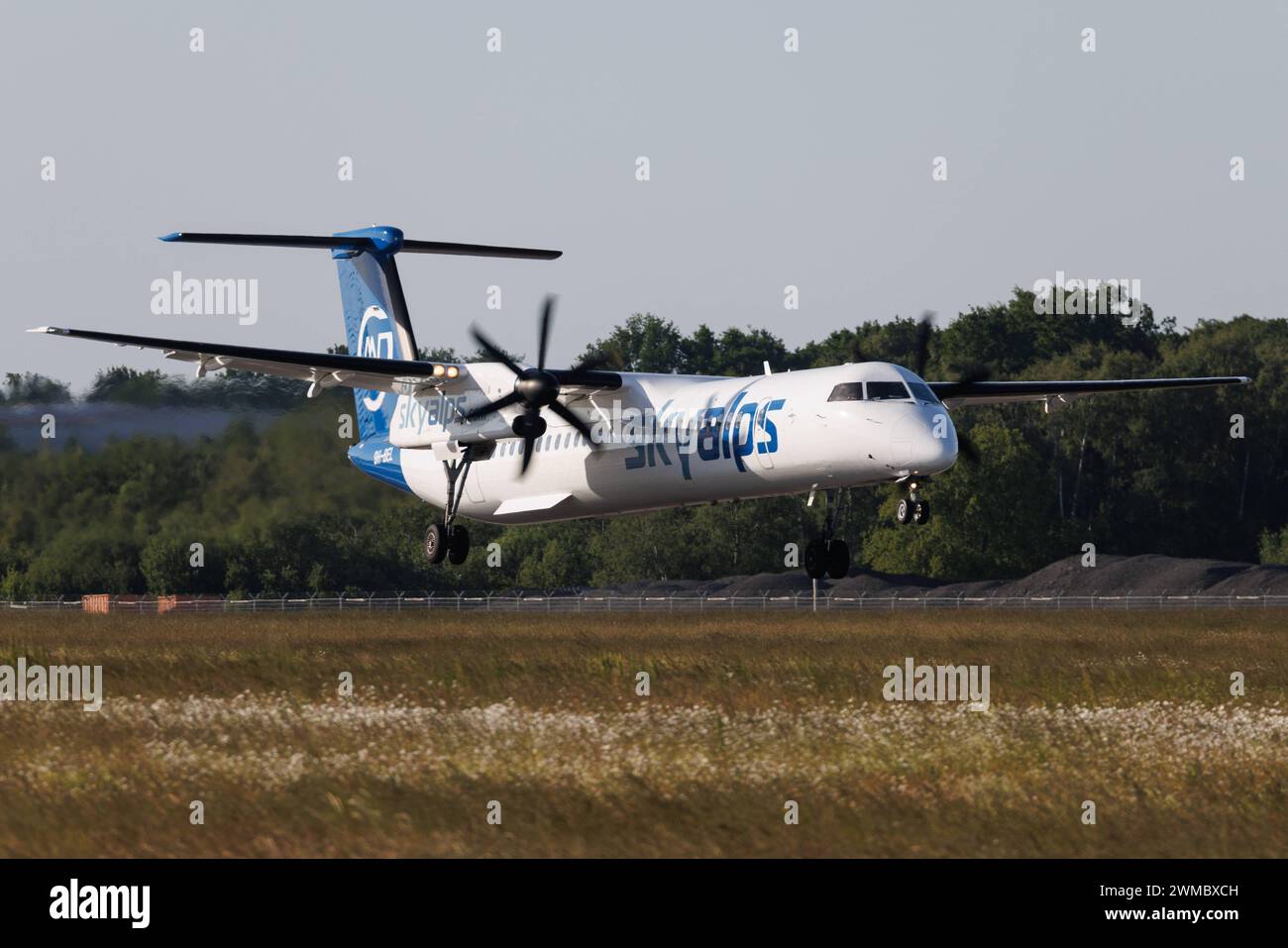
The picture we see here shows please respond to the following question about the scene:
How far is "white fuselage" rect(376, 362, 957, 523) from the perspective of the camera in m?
28.5

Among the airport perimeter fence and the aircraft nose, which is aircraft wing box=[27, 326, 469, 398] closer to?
the aircraft nose

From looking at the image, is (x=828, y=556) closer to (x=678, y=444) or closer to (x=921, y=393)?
(x=678, y=444)

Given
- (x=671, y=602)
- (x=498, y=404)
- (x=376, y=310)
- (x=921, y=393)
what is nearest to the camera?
(x=921, y=393)

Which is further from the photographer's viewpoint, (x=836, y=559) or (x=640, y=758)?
(x=836, y=559)

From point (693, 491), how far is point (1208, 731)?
13687 millimetres

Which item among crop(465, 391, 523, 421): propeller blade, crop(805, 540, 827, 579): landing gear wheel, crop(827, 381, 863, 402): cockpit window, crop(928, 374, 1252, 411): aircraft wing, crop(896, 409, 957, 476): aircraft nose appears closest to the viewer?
crop(896, 409, 957, 476): aircraft nose

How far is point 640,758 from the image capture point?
1741cm

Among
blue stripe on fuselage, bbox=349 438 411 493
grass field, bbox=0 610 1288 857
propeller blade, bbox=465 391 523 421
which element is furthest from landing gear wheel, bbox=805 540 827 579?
blue stripe on fuselage, bbox=349 438 411 493

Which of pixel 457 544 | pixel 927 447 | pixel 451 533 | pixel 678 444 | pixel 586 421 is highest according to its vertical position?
pixel 586 421

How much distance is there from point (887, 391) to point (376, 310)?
1540 cm

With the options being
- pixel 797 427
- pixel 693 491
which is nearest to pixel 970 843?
pixel 797 427

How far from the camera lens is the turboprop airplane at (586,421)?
28.9 meters

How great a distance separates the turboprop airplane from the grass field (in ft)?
10.4

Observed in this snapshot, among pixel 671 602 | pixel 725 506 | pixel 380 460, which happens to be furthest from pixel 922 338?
pixel 725 506
